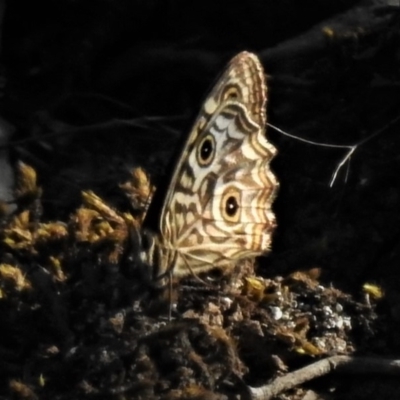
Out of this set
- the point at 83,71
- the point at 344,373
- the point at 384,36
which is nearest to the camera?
the point at 344,373

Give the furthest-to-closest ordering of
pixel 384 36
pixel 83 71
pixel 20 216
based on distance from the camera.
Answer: pixel 83 71 < pixel 384 36 < pixel 20 216

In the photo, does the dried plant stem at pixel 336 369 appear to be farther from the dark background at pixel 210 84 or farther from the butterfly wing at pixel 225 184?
the butterfly wing at pixel 225 184

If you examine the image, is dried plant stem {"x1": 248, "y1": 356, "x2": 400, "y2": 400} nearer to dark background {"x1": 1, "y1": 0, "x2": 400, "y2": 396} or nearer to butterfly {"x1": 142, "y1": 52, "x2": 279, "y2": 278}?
dark background {"x1": 1, "y1": 0, "x2": 400, "y2": 396}

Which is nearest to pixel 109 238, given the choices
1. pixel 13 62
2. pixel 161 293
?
pixel 161 293

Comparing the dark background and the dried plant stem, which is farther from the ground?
the dark background

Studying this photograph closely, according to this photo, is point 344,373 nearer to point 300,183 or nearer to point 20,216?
point 300,183

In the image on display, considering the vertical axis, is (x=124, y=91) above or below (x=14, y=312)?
above

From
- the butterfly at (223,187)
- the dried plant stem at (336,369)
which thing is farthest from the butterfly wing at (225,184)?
the dried plant stem at (336,369)

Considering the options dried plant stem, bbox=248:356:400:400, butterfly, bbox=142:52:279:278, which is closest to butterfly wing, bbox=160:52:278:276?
butterfly, bbox=142:52:279:278
